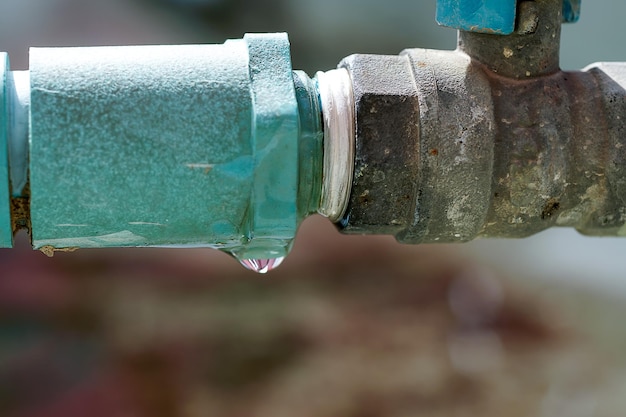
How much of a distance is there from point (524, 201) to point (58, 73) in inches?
16.8

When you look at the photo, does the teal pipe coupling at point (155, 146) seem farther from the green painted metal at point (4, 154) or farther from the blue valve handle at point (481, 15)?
the blue valve handle at point (481, 15)

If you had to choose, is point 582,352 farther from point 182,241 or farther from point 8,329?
point 182,241

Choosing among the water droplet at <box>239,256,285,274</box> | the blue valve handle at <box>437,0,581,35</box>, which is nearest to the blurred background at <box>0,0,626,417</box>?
the water droplet at <box>239,256,285,274</box>

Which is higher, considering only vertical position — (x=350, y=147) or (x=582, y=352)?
(x=350, y=147)

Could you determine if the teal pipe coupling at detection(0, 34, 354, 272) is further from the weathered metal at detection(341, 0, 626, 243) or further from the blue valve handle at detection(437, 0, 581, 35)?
the blue valve handle at detection(437, 0, 581, 35)

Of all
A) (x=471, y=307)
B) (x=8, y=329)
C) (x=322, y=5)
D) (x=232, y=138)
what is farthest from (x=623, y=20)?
(x=232, y=138)

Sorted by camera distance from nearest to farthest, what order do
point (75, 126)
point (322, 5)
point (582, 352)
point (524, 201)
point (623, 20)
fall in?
1. point (75, 126)
2. point (524, 201)
3. point (582, 352)
4. point (623, 20)
5. point (322, 5)

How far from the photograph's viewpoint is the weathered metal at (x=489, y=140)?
722 millimetres

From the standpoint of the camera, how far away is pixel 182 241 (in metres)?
0.70

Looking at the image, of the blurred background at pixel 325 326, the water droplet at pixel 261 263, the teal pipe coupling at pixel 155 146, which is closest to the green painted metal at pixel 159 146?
the teal pipe coupling at pixel 155 146

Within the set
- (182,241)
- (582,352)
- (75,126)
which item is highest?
(75,126)

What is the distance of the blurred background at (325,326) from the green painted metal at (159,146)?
1.91 meters

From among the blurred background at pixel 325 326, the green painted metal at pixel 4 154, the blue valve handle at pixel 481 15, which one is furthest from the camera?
the blurred background at pixel 325 326

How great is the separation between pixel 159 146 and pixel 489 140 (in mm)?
292
